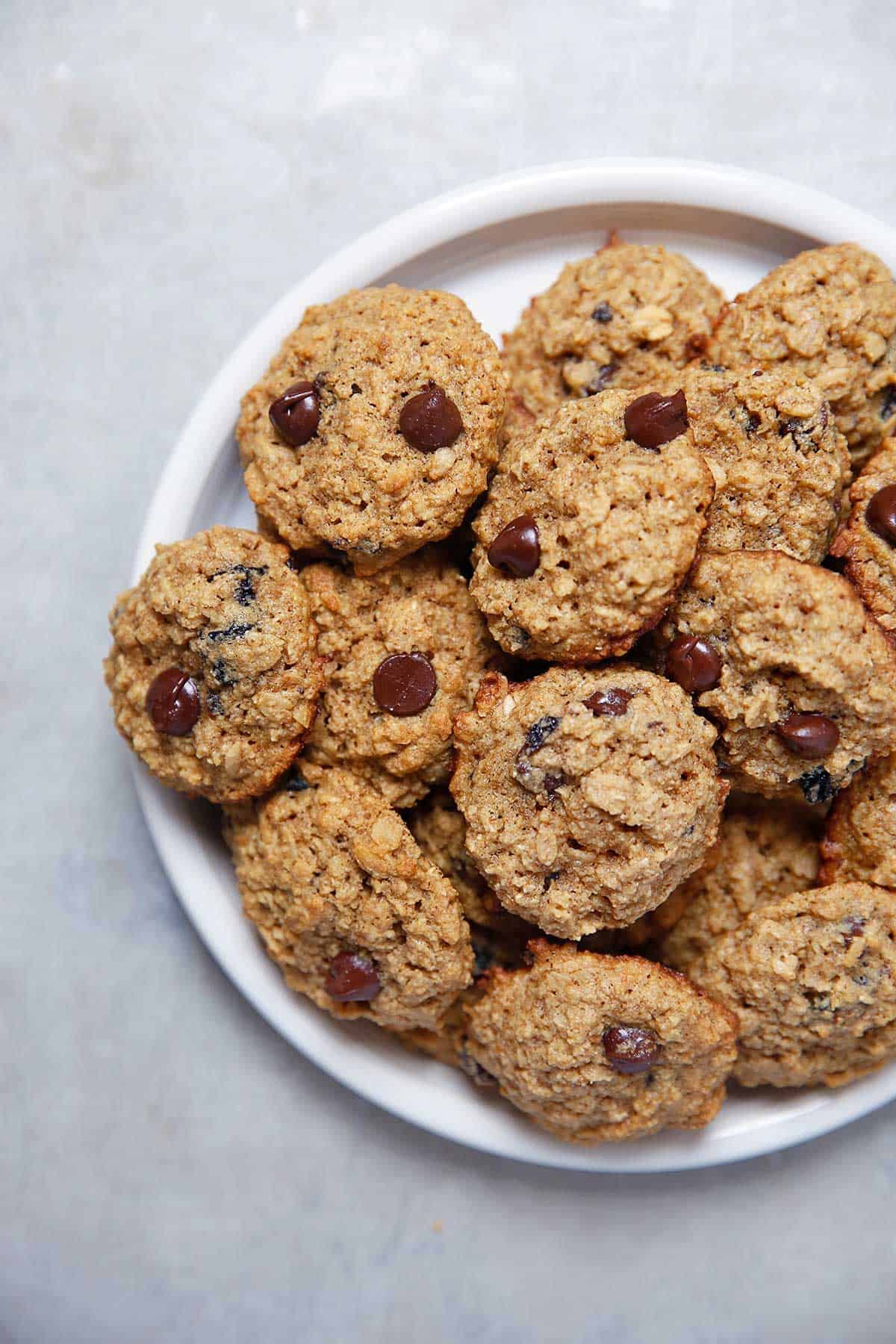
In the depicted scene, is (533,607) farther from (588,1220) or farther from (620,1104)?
(588,1220)

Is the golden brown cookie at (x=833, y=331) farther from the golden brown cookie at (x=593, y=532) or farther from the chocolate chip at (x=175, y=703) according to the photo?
the chocolate chip at (x=175, y=703)

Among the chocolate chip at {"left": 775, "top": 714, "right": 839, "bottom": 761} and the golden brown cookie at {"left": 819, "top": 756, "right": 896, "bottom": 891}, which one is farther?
the golden brown cookie at {"left": 819, "top": 756, "right": 896, "bottom": 891}

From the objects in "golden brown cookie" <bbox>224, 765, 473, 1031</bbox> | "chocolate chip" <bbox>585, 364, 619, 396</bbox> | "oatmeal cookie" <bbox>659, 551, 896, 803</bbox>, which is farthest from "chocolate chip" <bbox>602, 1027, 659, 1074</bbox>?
"chocolate chip" <bbox>585, 364, 619, 396</bbox>

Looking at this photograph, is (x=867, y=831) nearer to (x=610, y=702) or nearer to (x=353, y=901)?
(x=610, y=702)

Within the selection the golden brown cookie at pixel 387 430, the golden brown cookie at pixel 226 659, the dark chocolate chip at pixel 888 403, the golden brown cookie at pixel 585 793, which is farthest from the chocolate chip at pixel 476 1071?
the dark chocolate chip at pixel 888 403

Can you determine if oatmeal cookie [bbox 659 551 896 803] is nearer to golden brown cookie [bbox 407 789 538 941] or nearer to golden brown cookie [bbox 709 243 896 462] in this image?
golden brown cookie [bbox 709 243 896 462]

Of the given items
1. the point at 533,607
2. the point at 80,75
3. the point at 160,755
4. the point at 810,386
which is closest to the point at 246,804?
the point at 160,755
